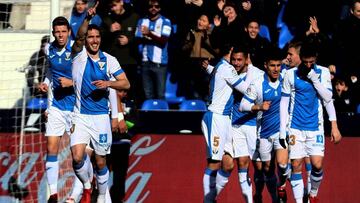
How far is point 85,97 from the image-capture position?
14.1m

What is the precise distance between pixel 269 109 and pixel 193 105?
174cm

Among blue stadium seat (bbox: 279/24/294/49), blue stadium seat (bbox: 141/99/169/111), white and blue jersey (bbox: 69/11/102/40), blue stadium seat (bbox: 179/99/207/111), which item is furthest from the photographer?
blue stadium seat (bbox: 279/24/294/49)

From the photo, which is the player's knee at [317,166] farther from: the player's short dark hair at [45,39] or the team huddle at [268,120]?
the player's short dark hair at [45,39]

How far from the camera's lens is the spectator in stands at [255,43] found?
16.5 m

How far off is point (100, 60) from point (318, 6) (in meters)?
5.41

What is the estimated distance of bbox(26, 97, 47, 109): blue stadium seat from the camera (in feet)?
53.6

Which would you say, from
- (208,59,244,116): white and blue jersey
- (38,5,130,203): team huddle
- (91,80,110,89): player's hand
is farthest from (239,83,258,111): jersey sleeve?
(91,80,110,89): player's hand

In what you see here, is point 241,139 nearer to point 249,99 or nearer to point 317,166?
point 249,99

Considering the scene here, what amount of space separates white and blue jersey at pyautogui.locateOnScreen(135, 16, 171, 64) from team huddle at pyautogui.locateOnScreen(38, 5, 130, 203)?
8.31 feet

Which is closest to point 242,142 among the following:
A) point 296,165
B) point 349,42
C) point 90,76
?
point 296,165

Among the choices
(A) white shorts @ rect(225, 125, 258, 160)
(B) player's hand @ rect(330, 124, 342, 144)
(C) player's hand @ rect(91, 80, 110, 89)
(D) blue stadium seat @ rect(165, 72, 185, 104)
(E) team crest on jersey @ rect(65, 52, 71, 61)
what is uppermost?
(E) team crest on jersey @ rect(65, 52, 71, 61)

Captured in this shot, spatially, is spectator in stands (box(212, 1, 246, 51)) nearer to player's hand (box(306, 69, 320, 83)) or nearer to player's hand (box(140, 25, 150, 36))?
player's hand (box(140, 25, 150, 36))

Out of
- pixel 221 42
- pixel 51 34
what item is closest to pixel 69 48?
pixel 51 34

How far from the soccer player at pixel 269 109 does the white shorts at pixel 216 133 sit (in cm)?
36
